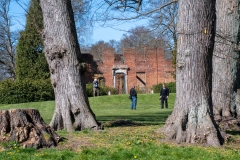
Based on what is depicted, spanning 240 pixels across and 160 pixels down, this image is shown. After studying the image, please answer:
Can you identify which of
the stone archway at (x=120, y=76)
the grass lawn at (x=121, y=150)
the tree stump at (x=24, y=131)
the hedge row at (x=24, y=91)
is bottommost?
the grass lawn at (x=121, y=150)

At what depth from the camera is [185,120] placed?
8.10 meters

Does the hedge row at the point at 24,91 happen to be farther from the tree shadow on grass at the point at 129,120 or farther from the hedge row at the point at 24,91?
the tree shadow on grass at the point at 129,120

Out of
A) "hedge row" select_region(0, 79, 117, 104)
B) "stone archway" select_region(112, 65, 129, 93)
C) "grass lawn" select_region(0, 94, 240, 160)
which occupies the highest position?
"stone archway" select_region(112, 65, 129, 93)

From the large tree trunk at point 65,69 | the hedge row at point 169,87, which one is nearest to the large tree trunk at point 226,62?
the large tree trunk at point 65,69

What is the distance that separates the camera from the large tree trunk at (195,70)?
7973 mm

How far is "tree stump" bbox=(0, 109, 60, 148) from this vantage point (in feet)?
23.4

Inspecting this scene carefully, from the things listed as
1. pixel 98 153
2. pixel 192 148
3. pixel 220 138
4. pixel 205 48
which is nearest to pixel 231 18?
pixel 205 48

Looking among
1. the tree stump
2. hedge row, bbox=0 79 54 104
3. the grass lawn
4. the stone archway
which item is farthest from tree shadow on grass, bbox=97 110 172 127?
the stone archway

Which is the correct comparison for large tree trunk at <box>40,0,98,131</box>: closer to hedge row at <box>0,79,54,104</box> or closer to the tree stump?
the tree stump

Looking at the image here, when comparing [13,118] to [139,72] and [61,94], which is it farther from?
[139,72]

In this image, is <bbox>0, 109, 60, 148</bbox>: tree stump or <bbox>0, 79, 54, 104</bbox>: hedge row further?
<bbox>0, 79, 54, 104</bbox>: hedge row

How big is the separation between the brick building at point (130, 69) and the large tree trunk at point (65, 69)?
30.8 m

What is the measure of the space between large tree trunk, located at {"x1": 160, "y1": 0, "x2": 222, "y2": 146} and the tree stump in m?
2.57

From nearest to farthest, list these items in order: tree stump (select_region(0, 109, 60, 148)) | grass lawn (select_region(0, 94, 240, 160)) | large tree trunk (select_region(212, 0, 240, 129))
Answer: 1. grass lawn (select_region(0, 94, 240, 160))
2. tree stump (select_region(0, 109, 60, 148))
3. large tree trunk (select_region(212, 0, 240, 129))
